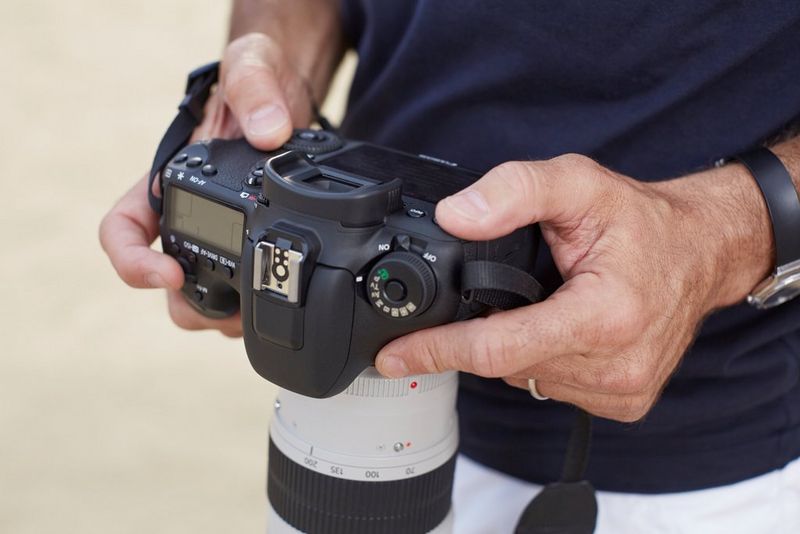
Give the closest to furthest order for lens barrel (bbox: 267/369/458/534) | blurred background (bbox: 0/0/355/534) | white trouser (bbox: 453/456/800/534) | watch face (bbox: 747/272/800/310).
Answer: lens barrel (bbox: 267/369/458/534), watch face (bbox: 747/272/800/310), white trouser (bbox: 453/456/800/534), blurred background (bbox: 0/0/355/534)

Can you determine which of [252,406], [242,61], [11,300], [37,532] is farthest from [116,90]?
[242,61]

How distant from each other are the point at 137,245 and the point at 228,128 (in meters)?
0.20

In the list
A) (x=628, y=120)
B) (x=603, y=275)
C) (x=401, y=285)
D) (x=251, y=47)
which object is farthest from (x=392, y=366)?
(x=251, y=47)

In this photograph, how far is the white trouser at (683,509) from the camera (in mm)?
1093

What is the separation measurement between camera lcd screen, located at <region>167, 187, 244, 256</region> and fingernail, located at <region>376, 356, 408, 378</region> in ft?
0.54

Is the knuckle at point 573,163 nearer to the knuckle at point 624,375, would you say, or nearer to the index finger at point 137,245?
the knuckle at point 624,375

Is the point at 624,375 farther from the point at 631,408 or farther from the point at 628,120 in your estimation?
the point at 628,120

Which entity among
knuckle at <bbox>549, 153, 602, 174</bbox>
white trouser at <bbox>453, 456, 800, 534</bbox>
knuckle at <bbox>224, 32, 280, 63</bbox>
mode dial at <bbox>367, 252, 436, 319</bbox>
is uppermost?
knuckle at <bbox>549, 153, 602, 174</bbox>

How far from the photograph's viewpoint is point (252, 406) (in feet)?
8.00

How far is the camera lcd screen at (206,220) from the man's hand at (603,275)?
0.17 m

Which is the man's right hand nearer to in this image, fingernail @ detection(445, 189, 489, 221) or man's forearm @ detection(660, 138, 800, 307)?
fingernail @ detection(445, 189, 489, 221)

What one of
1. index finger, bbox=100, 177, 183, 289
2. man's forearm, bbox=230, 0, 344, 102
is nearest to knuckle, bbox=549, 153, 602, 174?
index finger, bbox=100, 177, 183, 289

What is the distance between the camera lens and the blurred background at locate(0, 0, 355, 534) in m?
2.14

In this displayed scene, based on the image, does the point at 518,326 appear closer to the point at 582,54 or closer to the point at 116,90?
the point at 582,54
